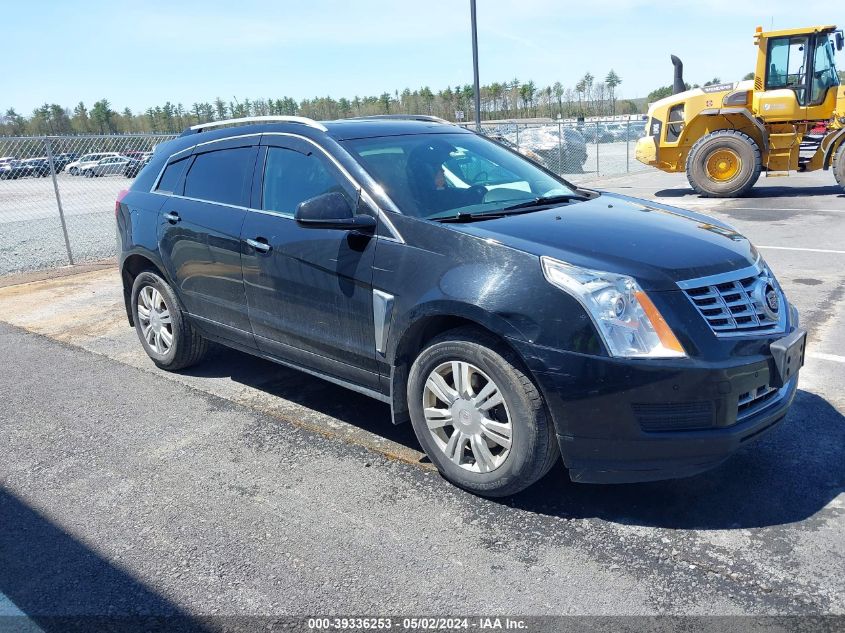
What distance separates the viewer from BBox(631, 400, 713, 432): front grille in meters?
2.91

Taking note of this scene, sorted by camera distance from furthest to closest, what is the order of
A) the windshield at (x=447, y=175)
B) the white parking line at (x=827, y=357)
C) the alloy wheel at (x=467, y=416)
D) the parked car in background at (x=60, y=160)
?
the parked car in background at (x=60, y=160), the white parking line at (x=827, y=357), the windshield at (x=447, y=175), the alloy wheel at (x=467, y=416)

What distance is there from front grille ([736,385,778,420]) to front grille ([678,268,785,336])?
0.82ft

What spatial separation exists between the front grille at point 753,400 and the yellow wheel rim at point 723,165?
1270 cm

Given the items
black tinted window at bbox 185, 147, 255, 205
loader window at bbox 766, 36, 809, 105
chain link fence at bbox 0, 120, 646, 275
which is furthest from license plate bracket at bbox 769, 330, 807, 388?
loader window at bbox 766, 36, 809, 105

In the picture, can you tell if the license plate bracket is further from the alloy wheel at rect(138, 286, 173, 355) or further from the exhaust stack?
the exhaust stack

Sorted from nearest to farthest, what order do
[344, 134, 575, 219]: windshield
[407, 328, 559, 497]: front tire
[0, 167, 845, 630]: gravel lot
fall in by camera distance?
[0, 167, 845, 630]: gravel lot, [407, 328, 559, 497]: front tire, [344, 134, 575, 219]: windshield

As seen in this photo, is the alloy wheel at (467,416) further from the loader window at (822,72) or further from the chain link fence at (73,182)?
the loader window at (822,72)

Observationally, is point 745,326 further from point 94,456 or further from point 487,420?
point 94,456

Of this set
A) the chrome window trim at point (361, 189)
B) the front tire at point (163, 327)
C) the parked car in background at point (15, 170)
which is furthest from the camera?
the parked car in background at point (15, 170)

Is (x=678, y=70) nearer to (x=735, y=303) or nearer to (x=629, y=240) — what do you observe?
(x=629, y=240)

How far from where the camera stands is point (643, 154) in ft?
52.4

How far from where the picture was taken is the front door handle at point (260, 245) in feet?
13.9

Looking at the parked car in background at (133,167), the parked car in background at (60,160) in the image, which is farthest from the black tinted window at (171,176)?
the parked car in background at (133,167)

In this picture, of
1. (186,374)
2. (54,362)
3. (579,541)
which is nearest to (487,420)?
(579,541)
